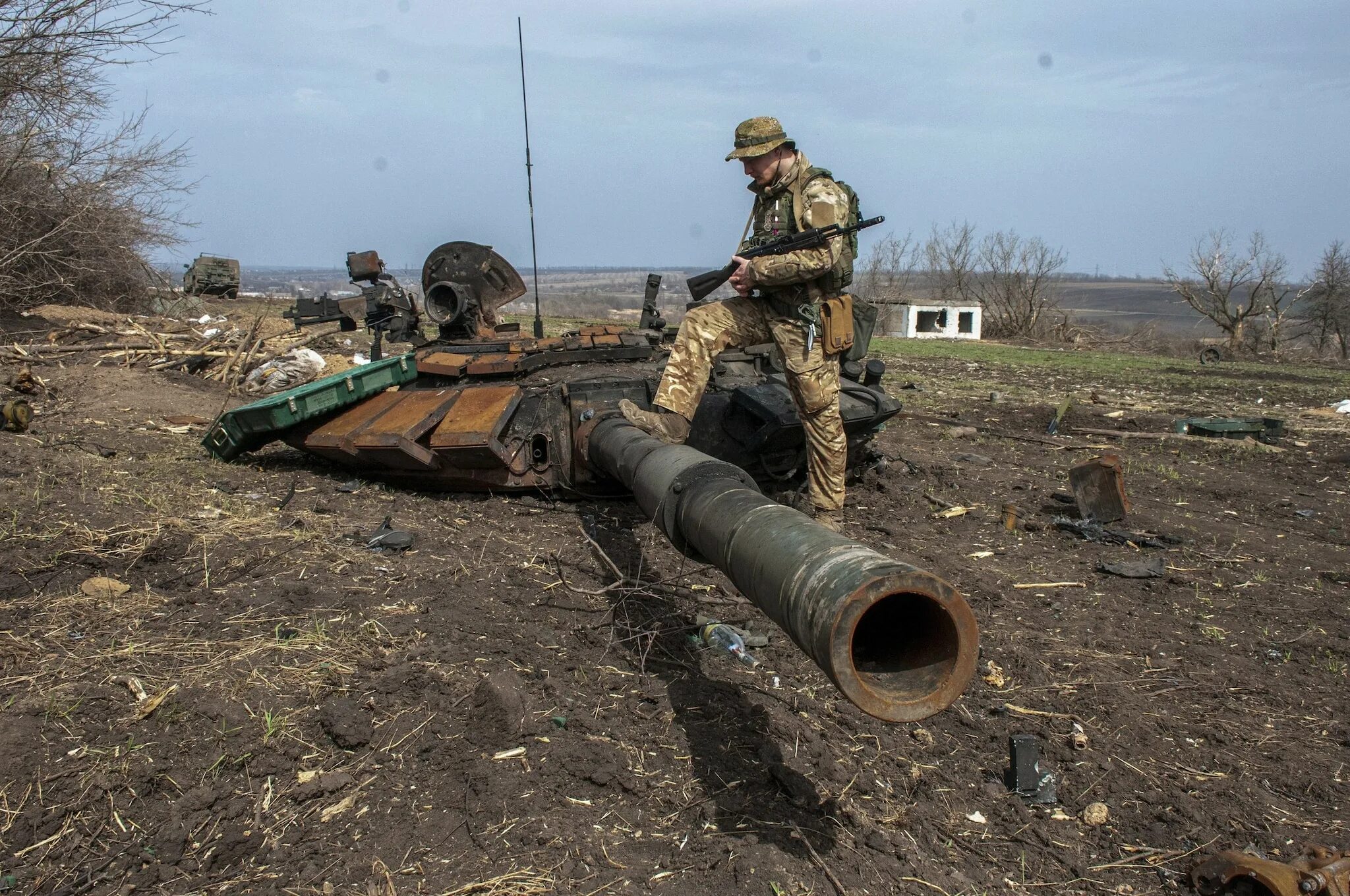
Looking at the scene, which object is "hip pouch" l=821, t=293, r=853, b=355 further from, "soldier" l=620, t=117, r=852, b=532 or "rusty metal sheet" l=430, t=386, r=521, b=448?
"rusty metal sheet" l=430, t=386, r=521, b=448

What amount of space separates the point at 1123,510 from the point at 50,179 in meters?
16.9

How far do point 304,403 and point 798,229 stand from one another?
3.95 metres

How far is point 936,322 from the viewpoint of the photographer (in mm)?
44688

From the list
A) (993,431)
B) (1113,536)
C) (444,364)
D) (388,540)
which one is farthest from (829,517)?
(993,431)

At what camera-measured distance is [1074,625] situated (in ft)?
17.8

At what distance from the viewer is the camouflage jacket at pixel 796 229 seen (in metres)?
5.57

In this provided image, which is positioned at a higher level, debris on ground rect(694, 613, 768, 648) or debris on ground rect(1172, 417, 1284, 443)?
debris on ground rect(694, 613, 768, 648)

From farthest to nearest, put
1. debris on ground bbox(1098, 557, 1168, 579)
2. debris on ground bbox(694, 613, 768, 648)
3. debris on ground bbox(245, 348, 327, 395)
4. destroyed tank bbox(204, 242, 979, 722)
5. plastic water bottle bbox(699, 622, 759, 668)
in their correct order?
1. debris on ground bbox(245, 348, 327, 395)
2. debris on ground bbox(1098, 557, 1168, 579)
3. debris on ground bbox(694, 613, 768, 648)
4. plastic water bottle bbox(699, 622, 759, 668)
5. destroyed tank bbox(204, 242, 979, 722)

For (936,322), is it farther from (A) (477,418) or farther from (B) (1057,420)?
(A) (477,418)

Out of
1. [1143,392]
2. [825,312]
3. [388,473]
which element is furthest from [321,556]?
[1143,392]

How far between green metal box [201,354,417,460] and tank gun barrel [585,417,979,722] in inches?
193

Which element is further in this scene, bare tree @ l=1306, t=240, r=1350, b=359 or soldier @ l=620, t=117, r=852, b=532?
bare tree @ l=1306, t=240, r=1350, b=359

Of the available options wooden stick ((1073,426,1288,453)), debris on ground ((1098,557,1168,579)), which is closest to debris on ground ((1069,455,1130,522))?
debris on ground ((1098,557,1168,579))

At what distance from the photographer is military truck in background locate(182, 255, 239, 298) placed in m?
29.4
